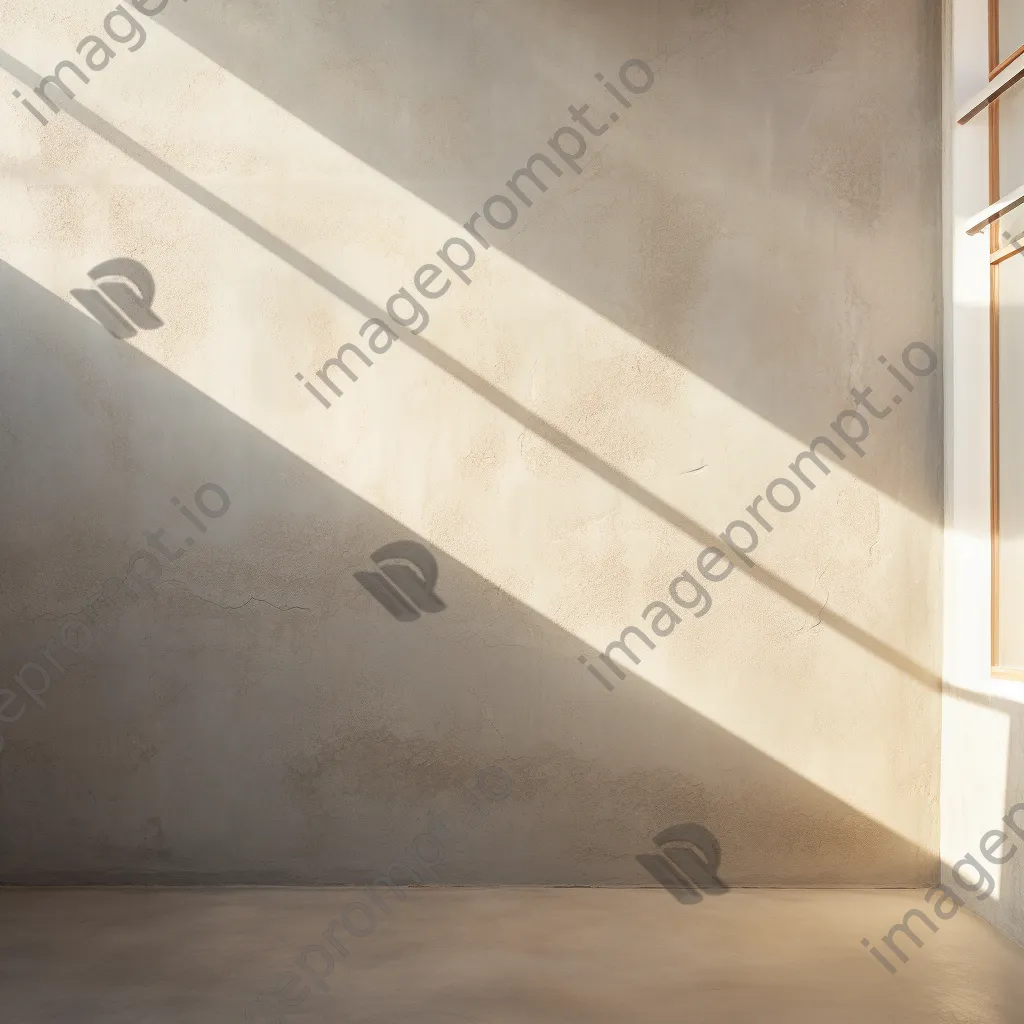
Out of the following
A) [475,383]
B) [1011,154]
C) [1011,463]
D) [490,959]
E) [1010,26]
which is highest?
[1010,26]

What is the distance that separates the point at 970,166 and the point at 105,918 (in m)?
4.59

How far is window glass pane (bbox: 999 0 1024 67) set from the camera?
3941 mm

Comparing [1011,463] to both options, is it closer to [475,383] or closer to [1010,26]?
[1010,26]

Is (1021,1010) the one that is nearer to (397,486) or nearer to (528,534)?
(528,534)

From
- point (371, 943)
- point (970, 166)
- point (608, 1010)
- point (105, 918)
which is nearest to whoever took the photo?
point (608, 1010)

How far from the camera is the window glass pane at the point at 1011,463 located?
153 inches

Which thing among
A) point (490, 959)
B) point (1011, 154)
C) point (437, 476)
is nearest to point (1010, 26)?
point (1011, 154)

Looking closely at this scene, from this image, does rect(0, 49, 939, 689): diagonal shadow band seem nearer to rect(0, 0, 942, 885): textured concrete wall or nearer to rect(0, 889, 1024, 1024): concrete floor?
rect(0, 0, 942, 885): textured concrete wall

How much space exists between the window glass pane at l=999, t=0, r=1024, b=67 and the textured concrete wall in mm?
887

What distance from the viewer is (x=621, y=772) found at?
4270 millimetres

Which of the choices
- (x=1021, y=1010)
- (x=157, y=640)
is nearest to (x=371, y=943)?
(x=157, y=640)

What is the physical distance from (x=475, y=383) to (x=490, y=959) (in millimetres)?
2260

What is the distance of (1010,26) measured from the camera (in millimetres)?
4023

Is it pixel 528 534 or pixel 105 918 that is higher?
pixel 528 534
